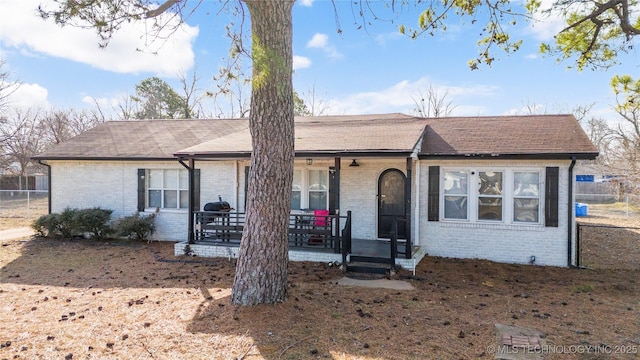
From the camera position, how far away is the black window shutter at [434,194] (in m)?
9.36

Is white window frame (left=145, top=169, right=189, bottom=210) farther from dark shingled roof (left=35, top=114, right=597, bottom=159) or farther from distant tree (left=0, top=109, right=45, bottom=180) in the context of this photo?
distant tree (left=0, top=109, right=45, bottom=180)

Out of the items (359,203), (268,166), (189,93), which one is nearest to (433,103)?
(189,93)

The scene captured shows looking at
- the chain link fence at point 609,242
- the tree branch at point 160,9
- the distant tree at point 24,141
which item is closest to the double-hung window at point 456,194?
the chain link fence at point 609,242

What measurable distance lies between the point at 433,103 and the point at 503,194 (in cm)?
2620

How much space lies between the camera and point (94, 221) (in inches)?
436

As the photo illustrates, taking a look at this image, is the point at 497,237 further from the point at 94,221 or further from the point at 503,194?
the point at 94,221

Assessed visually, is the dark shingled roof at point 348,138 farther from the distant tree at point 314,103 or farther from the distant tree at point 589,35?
the distant tree at point 314,103

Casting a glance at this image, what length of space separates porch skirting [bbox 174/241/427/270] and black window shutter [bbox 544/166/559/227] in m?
2.98

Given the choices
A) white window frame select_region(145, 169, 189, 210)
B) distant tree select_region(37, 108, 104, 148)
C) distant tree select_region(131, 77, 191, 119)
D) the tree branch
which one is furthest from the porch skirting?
distant tree select_region(37, 108, 104, 148)

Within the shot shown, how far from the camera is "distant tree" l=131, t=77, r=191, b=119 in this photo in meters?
31.8

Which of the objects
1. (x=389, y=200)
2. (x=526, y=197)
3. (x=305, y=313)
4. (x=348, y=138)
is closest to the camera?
(x=305, y=313)

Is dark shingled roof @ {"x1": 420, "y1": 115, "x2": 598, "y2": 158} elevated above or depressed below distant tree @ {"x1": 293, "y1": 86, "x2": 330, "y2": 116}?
below

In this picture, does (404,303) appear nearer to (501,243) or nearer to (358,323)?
(358,323)

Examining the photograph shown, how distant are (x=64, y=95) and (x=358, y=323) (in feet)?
123
